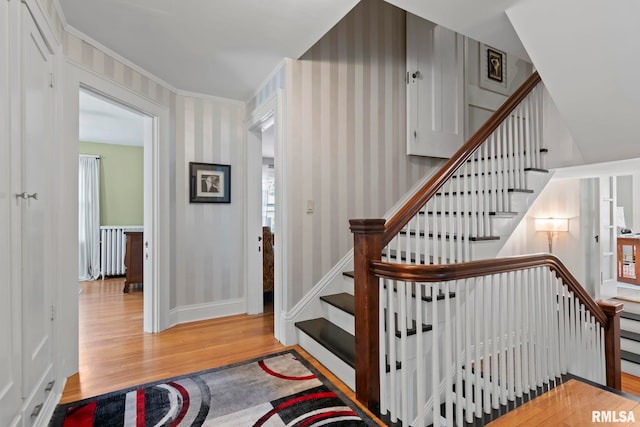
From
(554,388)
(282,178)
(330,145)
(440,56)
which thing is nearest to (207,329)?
(282,178)

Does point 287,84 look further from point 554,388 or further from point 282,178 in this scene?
point 554,388

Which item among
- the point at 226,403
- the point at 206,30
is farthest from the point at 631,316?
the point at 206,30

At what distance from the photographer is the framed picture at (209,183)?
3.36m

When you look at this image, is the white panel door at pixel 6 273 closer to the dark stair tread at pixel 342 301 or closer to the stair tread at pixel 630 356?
the dark stair tread at pixel 342 301

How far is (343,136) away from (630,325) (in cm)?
408

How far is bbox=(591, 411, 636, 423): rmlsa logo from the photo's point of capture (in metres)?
1.89

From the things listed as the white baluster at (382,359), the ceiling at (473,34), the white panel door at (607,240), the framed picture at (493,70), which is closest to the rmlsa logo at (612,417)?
the white baluster at (382,359)

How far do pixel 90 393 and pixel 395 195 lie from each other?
2.92 meters

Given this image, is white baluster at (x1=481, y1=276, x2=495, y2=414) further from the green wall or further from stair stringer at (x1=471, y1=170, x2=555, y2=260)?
the green wall

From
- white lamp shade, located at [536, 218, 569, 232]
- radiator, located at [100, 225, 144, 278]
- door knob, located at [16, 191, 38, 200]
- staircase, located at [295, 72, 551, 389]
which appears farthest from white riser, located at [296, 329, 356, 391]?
radiator, located at [100, 225, 144, 278]

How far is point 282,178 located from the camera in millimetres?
2746

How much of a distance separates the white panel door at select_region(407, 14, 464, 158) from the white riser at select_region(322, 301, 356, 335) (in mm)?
1824

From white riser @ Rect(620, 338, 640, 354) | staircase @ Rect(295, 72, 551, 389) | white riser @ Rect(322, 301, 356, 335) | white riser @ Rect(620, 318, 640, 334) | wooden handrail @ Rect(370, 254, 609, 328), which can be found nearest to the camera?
wooden handrail @ Rect(370, 254, 609, 328)

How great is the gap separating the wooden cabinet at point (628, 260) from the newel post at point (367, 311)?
16.4 feet
